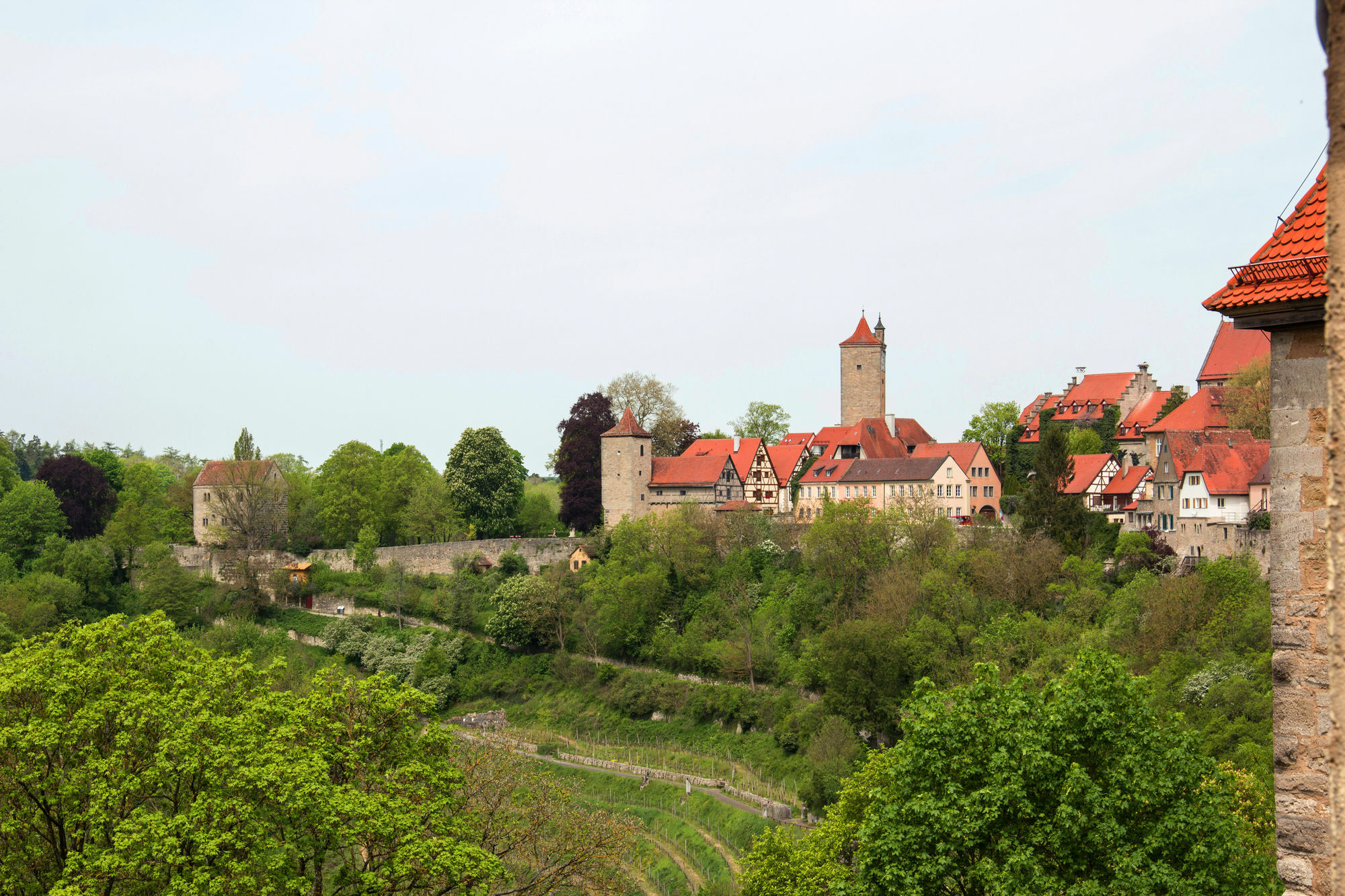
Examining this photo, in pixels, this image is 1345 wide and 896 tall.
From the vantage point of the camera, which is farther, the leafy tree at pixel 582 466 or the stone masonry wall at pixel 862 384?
the stone masonry wall at pixel 862 384

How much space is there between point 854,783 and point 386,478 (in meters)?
46.0

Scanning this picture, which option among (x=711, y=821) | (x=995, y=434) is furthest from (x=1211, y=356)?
(x=711, y=821)

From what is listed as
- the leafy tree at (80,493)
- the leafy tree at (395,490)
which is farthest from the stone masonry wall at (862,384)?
the leafy tree at (80,493)

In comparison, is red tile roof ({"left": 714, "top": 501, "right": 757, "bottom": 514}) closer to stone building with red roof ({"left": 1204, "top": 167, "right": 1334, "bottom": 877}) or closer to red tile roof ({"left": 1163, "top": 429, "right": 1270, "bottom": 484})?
red tile roof ({"left": 1163, "top": 429, "right": 1270, "bottom": 484})

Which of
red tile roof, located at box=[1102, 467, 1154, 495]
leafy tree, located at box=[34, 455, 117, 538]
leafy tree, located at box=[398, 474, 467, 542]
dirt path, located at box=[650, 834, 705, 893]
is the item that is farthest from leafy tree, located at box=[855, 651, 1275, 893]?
leafy tree, located at box=[34, 455, 117, 538]

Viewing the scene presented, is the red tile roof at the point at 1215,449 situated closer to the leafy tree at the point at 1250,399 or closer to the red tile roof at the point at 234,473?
the leafy tree at the point at 1250,399

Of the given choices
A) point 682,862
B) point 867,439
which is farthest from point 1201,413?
point 682,862

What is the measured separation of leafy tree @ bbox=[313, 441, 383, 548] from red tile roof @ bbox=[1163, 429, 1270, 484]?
4121 centimetres

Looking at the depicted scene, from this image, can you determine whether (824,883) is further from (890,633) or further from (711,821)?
(890,633)

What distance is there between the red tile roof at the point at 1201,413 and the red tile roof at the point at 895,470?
10.2 meters

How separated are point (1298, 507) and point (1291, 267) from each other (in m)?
1.16

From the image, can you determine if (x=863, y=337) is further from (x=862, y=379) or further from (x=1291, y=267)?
(x=1291, y=267)

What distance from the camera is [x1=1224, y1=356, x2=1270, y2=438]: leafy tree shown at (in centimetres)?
4247

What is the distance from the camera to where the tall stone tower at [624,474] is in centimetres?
5947
